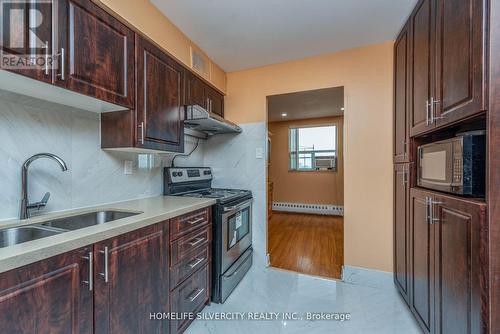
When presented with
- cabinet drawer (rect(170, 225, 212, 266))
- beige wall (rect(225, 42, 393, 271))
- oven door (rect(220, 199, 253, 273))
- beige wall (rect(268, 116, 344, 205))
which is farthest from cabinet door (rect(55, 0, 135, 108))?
beige wall (rect(268, 116, 344, 205))

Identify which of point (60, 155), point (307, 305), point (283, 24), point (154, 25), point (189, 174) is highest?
point (283, 24)

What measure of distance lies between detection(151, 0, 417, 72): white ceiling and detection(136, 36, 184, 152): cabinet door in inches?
15.3

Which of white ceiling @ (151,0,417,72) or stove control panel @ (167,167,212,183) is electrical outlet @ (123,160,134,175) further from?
white ceiling @ (151,0,417,72)

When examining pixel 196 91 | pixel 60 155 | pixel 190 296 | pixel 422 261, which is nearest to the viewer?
pixel 60 155

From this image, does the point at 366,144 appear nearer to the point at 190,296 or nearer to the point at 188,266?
the point at 188,266

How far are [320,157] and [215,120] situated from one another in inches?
146

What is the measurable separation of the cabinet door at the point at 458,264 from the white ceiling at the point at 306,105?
2309 millimetres

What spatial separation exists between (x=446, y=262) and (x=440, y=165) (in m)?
0.54

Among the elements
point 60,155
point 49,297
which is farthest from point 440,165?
point 60,155

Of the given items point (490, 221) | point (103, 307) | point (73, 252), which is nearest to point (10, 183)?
point (73, 252)

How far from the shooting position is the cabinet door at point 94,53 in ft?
3.48

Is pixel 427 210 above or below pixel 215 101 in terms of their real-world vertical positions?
below

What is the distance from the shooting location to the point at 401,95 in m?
1.87

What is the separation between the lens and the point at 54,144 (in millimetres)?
1321
